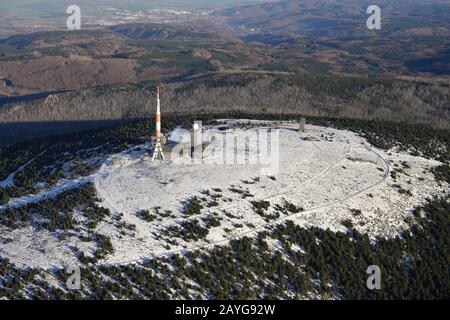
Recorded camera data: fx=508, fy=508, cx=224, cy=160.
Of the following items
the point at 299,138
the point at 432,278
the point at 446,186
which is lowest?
the point at 432,278

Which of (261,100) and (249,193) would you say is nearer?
(249,193)

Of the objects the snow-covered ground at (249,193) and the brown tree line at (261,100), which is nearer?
the snow-covered ground at (249,193)

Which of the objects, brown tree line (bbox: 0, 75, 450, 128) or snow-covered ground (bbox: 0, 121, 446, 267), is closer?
snow-covered ground (bbox: 0, 121, 446, 267)

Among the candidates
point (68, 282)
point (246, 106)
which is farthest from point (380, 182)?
point (246, 106)

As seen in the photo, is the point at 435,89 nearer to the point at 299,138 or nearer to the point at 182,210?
the point at 299,138
